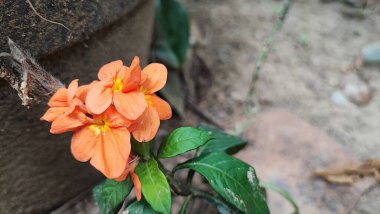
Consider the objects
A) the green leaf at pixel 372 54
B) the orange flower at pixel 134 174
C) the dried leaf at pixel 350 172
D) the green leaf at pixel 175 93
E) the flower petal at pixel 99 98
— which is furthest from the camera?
the green leaf at pixel 372 54

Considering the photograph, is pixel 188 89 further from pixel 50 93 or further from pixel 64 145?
pixel 50 93

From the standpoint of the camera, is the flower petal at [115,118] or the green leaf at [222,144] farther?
the green leaf at [222,144]

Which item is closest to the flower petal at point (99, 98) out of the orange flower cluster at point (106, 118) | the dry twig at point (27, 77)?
the orange flower cluster at point (106, 118)

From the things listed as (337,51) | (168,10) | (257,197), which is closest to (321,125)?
(337,51)

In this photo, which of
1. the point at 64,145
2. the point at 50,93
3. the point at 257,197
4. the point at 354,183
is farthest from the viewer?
the point at 354,183

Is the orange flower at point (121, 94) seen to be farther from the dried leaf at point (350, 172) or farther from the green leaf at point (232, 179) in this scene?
the dried leaf at point (350, 172)

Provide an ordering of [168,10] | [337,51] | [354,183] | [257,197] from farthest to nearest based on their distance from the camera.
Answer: [337,51], [168,10], [354,183], [257,197]

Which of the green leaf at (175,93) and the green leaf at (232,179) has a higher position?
the green leaf at (232,179)
